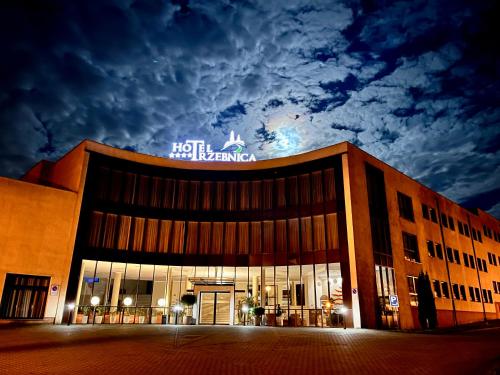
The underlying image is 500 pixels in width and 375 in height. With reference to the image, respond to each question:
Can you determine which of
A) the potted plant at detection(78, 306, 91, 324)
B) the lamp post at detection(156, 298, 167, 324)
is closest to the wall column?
the potted plant at detection(78, 306, 91, 324)

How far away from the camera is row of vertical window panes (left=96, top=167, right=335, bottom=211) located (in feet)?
104

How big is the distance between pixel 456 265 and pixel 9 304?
41146 mm

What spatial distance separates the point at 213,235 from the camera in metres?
33.3

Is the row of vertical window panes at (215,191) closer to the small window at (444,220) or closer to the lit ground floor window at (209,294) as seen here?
the lit ground floor window at (209,294)

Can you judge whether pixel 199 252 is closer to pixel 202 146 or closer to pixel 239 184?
pixel 239 184

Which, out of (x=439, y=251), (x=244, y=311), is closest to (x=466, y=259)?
(x=439, y=251)

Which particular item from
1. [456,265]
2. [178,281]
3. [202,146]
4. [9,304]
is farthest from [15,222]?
[456,265]

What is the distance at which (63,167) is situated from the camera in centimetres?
3344

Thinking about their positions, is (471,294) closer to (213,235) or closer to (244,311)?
(244,311)

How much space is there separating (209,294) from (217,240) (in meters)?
4.61

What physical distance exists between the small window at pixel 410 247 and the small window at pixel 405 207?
5.58ft

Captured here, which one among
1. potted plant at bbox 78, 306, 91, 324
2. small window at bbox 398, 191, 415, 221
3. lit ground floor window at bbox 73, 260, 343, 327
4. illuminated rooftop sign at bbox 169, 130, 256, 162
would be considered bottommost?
potted plant at bbox 78, 306, 91, 324

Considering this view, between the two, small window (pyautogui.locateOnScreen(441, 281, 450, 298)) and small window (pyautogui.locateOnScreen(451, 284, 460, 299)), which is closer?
small window (pyautogui.locateOnScreen(441, 281, 450, 298))

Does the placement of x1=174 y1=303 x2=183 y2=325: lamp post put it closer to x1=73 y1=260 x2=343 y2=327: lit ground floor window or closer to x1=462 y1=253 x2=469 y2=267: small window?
x1=73 y1=260 x2=343 y2=327: lit ground floor window
